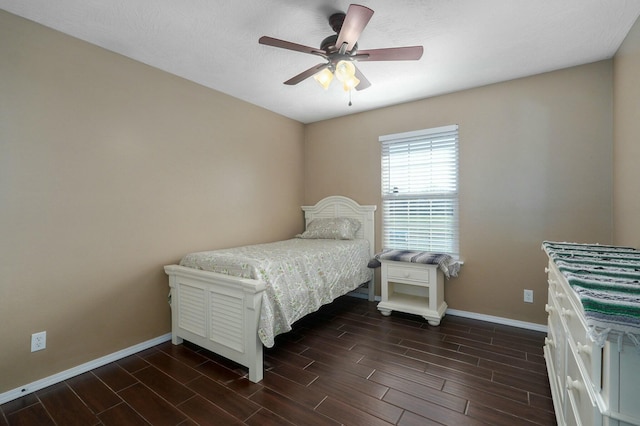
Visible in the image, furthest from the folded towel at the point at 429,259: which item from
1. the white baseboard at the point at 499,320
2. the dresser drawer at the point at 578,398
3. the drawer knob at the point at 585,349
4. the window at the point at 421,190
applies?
the drawer knob at the point at 585,349

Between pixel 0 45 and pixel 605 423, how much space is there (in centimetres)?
351

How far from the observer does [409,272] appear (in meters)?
3.09

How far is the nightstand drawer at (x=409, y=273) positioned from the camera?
3005 mm

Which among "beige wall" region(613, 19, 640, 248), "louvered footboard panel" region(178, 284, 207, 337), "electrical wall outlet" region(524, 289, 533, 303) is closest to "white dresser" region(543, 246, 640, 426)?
"beige wall" region(613, 19, 640, 248)

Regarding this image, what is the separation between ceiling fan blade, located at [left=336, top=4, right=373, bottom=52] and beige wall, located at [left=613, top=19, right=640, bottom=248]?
197cm

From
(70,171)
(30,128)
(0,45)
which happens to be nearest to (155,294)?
(70,171)

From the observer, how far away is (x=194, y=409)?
68.1 inches

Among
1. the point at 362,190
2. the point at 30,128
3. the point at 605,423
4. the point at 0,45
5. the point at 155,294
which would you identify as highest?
the point at 0,45

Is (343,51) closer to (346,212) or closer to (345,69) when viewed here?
(345,69)

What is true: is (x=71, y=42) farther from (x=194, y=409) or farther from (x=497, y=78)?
(x=497, y=78)

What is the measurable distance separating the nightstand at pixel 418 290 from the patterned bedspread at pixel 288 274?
1.33 ft

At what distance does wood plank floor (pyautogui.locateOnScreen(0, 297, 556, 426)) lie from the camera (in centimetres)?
166

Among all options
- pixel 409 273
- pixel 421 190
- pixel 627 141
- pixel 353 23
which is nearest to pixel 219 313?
pixel 409 273

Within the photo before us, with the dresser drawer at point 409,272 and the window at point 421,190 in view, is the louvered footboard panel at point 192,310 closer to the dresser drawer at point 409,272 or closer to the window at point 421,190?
the dresser drawer at point 409,272
